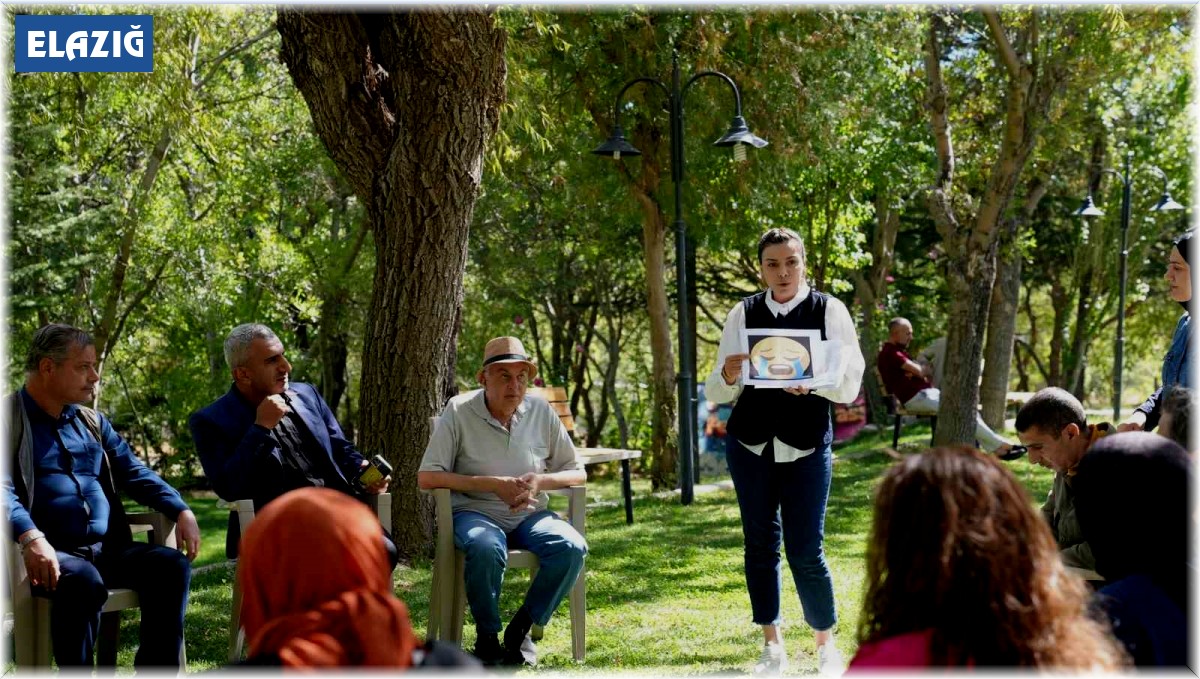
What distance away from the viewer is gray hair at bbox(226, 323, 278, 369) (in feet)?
17.2

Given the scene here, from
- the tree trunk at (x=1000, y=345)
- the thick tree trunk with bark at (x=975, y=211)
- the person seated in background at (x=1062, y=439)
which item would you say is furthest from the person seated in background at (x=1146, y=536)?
the tree trunk at (x=1000, y=345)

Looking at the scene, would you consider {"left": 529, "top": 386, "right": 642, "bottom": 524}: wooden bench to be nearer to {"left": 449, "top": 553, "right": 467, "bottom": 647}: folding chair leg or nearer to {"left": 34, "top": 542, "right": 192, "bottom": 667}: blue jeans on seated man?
{"left": 449, "top": 553, "right": 467, "bottom": 647}: folding chair leg

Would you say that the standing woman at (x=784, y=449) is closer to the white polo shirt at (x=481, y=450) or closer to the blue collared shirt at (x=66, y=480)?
the white polo shirt at (x=481, y=450)

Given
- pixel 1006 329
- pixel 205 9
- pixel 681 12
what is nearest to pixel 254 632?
pixel 205 9

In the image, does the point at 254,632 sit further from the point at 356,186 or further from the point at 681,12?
the point at 681,12

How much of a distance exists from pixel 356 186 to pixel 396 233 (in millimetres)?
521

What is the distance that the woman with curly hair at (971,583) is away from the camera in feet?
7.13

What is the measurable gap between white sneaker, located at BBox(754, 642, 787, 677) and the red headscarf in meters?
2.95

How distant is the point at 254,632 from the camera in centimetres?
227

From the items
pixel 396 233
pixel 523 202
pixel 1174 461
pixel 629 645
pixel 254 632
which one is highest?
pixel 523 202

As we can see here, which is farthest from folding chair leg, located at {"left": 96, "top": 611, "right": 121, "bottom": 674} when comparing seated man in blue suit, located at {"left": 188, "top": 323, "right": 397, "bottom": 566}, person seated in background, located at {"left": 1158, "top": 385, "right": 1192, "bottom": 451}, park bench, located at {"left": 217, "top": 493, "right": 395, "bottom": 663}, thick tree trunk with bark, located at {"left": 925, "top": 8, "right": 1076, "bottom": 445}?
thick tree trunk with bark, located at {"left": 925, "top": 8, "right": 1076, "bottom": 445}

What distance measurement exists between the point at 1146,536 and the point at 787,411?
7.44ft

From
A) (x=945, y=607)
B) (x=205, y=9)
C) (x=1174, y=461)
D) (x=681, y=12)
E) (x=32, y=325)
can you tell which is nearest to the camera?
(x=945, y=607)

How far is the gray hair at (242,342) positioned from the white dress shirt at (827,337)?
1918 millimetres
